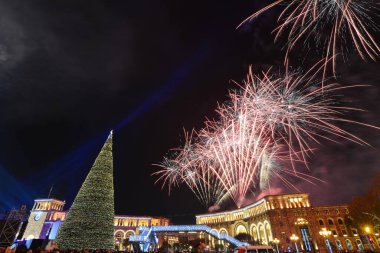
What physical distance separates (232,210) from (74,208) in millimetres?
70002

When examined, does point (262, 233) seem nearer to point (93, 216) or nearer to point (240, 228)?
point (240, 228)

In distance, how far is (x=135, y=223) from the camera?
7300cm

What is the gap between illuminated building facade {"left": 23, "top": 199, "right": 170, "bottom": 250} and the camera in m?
63.1

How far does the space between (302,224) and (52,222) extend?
69.5m

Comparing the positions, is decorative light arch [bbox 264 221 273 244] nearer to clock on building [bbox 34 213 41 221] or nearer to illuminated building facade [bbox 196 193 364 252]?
illuminated building facade [bbox 196 193 364 252]

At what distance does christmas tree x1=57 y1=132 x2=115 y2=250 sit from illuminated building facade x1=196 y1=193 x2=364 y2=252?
138ft

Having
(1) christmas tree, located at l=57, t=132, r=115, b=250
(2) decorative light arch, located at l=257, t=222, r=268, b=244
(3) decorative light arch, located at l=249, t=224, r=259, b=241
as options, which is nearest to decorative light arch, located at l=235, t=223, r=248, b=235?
(3) decorative light arch, located at l=249, t=224, r=259, b=241

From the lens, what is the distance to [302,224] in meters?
54.4

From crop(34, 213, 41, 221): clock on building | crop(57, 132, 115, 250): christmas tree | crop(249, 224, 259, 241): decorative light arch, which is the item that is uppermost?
crop(34, 213, 41, 221): clock on building

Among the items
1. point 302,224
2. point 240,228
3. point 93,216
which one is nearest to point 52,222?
point 93,216

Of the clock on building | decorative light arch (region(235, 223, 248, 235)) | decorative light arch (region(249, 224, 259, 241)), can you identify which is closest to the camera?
decorative light arch (region(249, 224, 259, 241))

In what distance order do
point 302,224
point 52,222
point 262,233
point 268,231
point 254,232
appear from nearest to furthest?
point 302,224 → point 268,231 → point 262,233 → point 52,222 → point 254,232

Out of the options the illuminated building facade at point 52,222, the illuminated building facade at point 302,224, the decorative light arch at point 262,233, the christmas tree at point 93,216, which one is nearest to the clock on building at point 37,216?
the illuminated building facade at point 52,222

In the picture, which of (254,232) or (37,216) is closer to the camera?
(37,216)
